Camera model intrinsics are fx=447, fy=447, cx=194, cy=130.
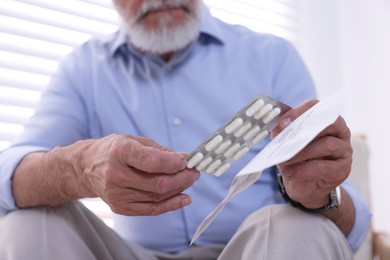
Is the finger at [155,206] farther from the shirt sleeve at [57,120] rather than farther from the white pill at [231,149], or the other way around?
Answer: the shirt sleeve at [57,120]

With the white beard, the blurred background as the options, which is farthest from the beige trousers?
the blurred background

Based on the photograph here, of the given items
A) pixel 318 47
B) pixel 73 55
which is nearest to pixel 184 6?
pixel 73 55

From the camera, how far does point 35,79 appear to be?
1.11 meters

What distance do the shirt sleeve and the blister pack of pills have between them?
362 millimetres

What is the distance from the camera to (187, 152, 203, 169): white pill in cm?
48

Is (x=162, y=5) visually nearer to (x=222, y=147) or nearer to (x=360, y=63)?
(x=222, y=147)

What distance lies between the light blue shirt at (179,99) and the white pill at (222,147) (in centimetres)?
35

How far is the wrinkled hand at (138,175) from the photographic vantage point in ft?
1.54

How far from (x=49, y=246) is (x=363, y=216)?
1.47 feet

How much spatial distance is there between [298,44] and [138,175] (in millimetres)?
1300

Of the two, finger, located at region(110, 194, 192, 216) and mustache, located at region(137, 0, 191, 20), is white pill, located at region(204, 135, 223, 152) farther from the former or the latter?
mustache, located at region(137, 0, 191, 20)

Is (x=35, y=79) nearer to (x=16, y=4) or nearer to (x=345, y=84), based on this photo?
(x=16, y=4)

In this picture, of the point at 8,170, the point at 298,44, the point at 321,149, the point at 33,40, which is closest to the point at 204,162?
the point at 321,149

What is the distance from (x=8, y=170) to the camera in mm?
695
